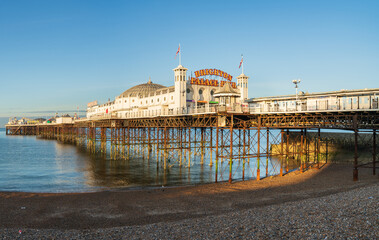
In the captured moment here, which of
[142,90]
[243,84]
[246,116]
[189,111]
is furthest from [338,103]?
[142,90]

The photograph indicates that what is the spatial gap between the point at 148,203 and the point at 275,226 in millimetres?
11009

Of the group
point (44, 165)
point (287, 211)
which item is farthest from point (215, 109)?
point (44, 165)

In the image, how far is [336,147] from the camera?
42.8 meters

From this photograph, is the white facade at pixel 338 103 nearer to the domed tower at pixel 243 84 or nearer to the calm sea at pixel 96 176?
the calm sea at pixel 96 176

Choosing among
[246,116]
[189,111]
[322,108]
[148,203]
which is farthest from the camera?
[189,111]

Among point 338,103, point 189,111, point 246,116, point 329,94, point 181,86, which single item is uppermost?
point 181,86

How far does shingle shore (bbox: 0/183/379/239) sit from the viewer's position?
12109 millimetres

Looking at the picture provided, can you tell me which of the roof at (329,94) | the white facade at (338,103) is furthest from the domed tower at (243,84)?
the white facade at (338,103)

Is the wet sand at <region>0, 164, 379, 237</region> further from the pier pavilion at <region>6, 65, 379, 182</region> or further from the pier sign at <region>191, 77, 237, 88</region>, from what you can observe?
the pier sign at <region>191, 77, 237, 88</region>

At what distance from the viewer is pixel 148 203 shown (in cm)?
2194

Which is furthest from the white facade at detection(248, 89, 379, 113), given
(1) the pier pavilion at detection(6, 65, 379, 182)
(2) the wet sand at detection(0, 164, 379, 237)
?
(2) the wet sand at detection(0, 164, 379, 237)

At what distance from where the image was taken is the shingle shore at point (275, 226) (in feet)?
39.7

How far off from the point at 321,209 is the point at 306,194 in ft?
22.5

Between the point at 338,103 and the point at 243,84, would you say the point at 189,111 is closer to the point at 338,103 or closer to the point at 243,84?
the point at 243,84
